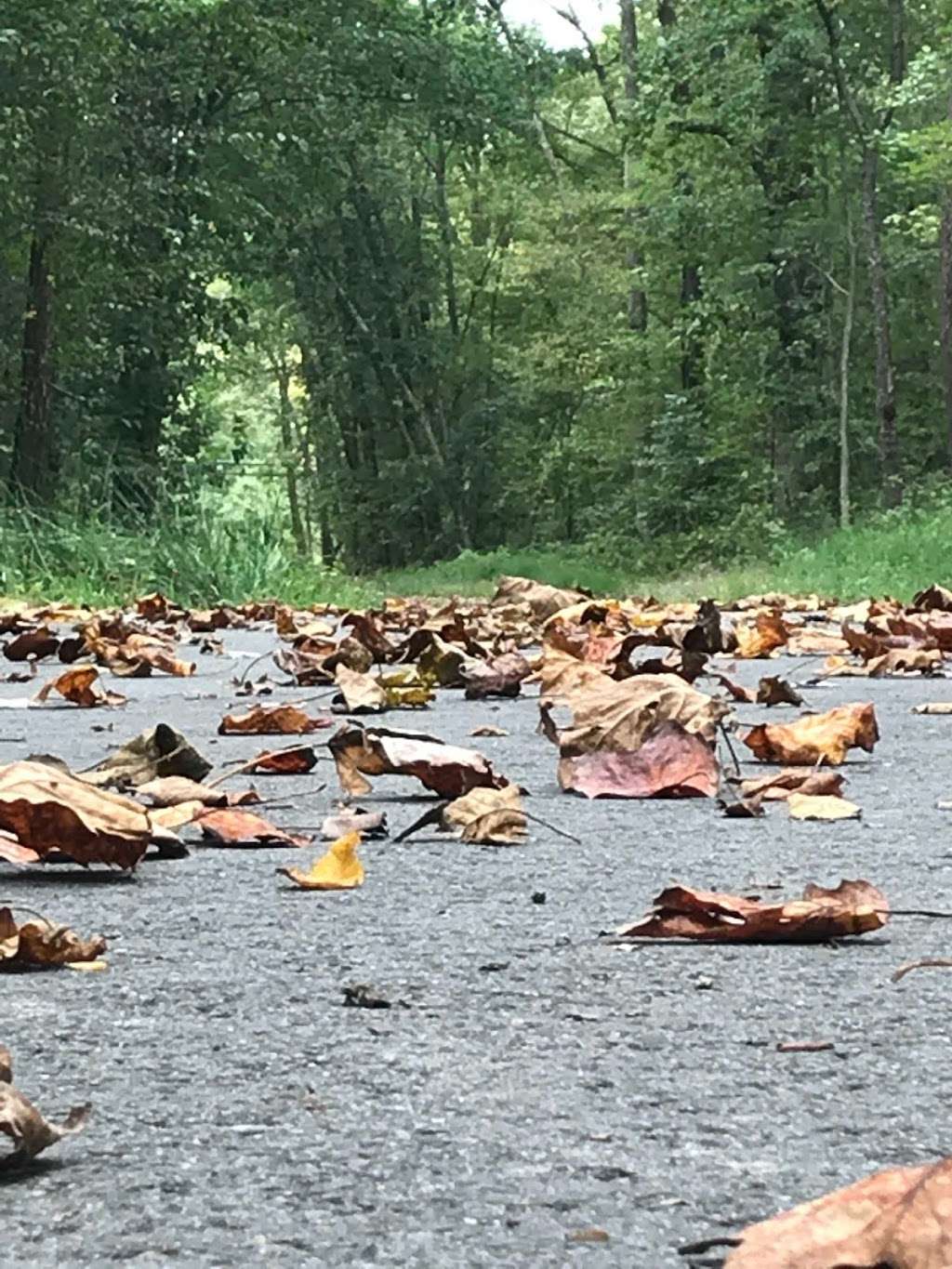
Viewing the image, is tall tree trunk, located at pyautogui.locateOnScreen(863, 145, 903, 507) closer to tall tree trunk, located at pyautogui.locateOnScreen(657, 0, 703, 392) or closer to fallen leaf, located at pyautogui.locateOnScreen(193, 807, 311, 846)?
tall tree trunk, located at pyautogui.locateOnScreen(657, 0, 703, 392)

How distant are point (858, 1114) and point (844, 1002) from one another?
27cm

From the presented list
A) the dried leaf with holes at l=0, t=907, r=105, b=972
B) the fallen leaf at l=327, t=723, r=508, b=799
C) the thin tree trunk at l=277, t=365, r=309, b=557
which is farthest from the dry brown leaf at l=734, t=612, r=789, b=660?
the thin tree trunk at l=277, t=365, r=309, b=557

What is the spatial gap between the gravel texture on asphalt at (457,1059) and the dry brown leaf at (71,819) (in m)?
0.04

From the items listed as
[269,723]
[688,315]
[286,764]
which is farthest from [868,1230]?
[688,315]

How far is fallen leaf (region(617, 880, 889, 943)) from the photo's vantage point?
140 cm

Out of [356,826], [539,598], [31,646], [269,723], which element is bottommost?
[539,598]

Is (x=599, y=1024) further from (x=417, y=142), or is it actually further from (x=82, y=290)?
(x=417, y=142)

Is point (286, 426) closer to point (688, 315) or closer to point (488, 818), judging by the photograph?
point (688, 315)

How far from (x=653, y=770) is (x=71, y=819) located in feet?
2.98

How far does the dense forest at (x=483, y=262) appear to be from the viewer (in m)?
16.9

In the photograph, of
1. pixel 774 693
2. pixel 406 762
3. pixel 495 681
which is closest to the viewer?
pixel 406 762

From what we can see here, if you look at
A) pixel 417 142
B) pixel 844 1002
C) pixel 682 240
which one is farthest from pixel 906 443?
pixel 844 1002

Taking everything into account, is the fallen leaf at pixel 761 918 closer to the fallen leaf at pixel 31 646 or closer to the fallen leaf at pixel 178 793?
the fallen leaf at pixel 178 793

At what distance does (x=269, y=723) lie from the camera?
3.29 meters
